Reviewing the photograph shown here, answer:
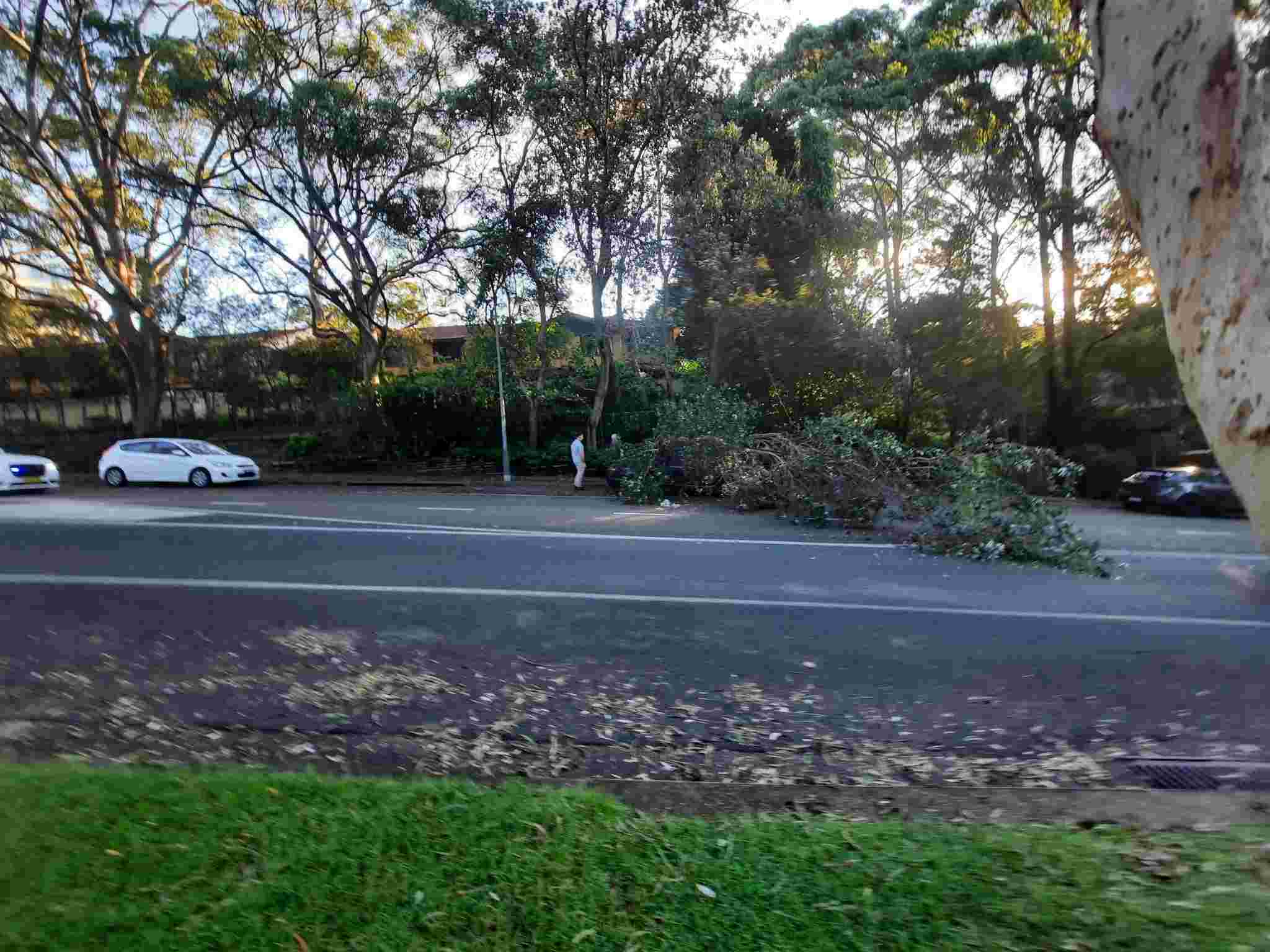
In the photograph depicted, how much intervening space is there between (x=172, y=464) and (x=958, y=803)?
76.2 feet

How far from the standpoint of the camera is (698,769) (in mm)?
4355

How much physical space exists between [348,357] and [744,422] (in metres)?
17.6

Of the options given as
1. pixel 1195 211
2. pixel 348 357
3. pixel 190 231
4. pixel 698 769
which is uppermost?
pixel 190 231

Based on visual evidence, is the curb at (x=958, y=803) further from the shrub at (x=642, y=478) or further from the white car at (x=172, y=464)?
the white car at (x=172, y=464)

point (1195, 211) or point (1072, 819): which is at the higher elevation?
point (1195, 211)

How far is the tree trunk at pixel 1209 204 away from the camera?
2.66m

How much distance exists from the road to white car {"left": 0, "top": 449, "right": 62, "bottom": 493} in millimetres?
11602

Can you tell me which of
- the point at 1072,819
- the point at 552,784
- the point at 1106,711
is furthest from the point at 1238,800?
the point at 552,784

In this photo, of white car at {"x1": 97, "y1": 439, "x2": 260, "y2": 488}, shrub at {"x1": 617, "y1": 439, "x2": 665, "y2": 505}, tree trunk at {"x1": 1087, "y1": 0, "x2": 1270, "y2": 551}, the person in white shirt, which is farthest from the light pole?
tree trunk at {"x1": 1087, "y1": 0, "x2": 1270, "y2": 551}

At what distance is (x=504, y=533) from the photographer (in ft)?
42.0

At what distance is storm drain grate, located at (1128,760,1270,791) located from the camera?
415 centimetres

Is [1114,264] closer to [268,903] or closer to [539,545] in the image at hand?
[539,545]

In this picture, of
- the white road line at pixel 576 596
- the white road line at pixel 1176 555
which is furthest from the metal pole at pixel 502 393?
the white road line at pixel 1176 555


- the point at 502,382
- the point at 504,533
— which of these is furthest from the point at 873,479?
the point at 502,382
